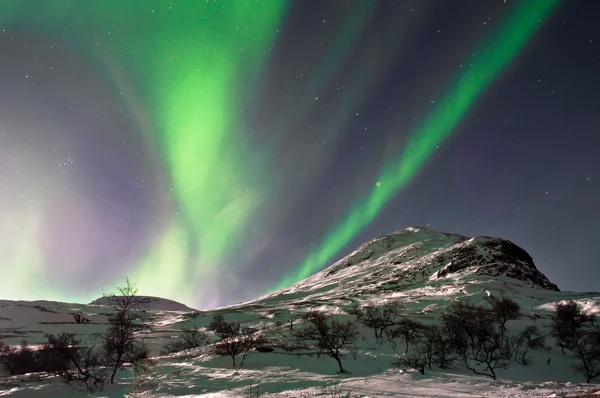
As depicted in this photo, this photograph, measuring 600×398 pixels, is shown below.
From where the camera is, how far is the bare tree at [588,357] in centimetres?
3234

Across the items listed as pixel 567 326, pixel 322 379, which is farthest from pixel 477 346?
pixel 322 379

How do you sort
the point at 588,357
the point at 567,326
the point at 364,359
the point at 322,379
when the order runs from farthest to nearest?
the point at 567,326 < the point at 588,357 < the point at 364,359 < the point at 322,379

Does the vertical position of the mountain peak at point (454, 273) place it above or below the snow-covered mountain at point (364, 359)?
above

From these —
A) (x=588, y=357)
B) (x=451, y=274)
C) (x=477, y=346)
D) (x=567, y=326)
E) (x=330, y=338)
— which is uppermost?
(x=451, y=274)

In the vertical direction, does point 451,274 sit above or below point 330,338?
above

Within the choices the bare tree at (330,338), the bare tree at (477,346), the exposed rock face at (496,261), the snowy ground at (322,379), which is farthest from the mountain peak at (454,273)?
the bare tree at (330,338)

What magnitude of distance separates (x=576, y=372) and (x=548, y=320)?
29.7m

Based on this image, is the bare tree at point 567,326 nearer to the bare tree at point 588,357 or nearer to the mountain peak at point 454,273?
the bare tree at point 588,357

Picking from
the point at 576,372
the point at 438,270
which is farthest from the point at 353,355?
the point at 438,270

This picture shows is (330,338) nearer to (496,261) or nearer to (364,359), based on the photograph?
(364,359)

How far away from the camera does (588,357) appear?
117ft

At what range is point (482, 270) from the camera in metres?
123

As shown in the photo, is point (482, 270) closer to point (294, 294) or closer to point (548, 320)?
point (548, 320)

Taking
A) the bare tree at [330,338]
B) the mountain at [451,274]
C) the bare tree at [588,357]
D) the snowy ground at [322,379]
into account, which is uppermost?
the mountain at [451,274]
